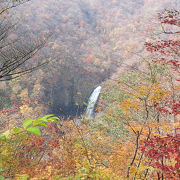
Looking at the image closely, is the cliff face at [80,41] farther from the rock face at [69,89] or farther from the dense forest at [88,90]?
the dense forest at [88,90]

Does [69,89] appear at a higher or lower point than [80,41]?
lower

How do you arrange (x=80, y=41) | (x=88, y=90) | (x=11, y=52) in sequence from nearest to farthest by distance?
(x=11, y=52) → (x=88, y=90) → (x=80, y=41)

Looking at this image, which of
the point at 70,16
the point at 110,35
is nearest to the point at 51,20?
the point at 70,16

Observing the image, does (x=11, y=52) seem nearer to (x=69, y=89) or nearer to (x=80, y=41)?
(x=69, y=89)

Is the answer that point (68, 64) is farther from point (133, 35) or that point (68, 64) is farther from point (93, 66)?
point (133, 35)

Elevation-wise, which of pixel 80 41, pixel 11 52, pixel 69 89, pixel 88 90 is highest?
pixel 11 52

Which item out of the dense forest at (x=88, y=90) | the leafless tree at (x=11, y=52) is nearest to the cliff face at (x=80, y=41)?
the dense forest at (x=88, y=90)

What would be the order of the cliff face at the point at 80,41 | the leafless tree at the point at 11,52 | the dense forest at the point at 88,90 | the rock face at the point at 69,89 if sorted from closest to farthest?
the dense forest at the point at 88,90
the leafless tree at the point at 11,52
the rock face at the point at 69,89
the cliff face at the point at 80,41

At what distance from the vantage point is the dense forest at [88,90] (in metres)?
3.24

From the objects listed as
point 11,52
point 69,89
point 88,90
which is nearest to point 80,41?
point 69,89

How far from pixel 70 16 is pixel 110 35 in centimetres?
1828

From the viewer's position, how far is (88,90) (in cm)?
2769

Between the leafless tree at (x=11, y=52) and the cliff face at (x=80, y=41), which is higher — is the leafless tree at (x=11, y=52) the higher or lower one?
the higher one

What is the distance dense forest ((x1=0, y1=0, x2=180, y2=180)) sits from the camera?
3.24 meters
